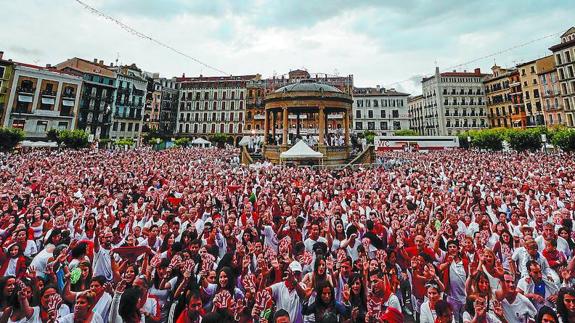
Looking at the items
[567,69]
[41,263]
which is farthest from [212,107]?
[41,263]

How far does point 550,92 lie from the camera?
56.7 meters

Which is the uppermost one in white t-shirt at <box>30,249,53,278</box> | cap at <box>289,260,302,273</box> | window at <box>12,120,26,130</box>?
window at <box>12,120,26,130</box>

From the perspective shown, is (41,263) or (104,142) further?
(104,142)

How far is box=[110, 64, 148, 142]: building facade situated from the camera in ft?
218

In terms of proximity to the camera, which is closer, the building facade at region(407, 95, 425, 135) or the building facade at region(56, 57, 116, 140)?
the building facade at region(56, 57, 116, 140)

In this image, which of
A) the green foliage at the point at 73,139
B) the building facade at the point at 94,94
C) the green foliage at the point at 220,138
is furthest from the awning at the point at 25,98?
the green foliage at the point at 220,138

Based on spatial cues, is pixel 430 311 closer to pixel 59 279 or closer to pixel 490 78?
pixel 59 279

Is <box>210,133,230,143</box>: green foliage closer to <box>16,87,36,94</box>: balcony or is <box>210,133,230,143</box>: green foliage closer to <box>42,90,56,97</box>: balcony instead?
<box>42,90,56,97</box>: balcony

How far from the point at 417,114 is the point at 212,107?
64.9 m

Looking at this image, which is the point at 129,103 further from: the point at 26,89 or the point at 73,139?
the point at 73,139

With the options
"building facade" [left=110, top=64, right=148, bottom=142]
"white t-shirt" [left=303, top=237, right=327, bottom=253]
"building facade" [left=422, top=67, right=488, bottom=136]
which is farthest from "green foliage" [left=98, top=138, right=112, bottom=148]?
"building facade" [left=422, top=67, right=488, bottom=136]

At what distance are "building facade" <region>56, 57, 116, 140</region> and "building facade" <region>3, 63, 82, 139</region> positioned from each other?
2.33 metres

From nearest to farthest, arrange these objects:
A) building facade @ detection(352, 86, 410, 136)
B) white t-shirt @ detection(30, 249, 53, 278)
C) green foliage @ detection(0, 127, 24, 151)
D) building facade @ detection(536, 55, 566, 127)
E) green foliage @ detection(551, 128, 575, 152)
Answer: white t-shirt @ detection(30, 249, 53, 278) < green foliage @ detection(551, 128, 575, 152) < green foliage @ detection(0, 127, 24, 151) < building facade @ detection(536, 55, 566, 127) < building facade @ detection(352, 86, 410, 136)

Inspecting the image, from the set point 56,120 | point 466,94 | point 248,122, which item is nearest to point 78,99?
point 56,120
